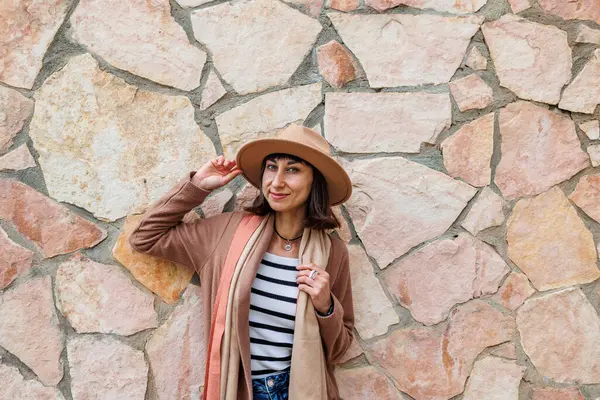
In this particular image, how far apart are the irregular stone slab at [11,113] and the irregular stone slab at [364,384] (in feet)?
5.26

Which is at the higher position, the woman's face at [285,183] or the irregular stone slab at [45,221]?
the woman's face at [285,183]

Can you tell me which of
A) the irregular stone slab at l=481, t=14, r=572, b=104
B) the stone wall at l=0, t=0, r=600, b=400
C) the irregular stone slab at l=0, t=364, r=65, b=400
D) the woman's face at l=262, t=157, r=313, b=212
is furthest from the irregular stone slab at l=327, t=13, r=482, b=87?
the irregular stone slab at l=0, t=364, r=65, b=400

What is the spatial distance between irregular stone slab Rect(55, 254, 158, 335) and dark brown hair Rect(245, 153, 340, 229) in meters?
0.61

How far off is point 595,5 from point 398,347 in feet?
5.48

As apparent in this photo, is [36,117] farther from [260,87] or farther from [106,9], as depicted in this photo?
[260,87]

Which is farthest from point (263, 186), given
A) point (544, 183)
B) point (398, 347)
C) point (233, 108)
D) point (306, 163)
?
point (544, 183)

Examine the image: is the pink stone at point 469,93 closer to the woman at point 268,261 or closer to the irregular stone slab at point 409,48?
the irregular stone slab at point 409,48

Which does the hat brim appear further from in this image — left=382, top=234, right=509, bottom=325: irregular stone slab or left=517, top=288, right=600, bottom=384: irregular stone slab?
left=517, top=288, right=600, bottom=384: irregular stone slab

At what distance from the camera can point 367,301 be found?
2.72 metres

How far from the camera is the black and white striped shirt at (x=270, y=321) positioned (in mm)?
2359

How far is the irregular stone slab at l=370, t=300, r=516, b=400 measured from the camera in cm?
273

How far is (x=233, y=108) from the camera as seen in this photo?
8.78ft

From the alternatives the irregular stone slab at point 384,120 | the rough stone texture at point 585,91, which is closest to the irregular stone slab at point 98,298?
the irregular stone slab at point 384,120

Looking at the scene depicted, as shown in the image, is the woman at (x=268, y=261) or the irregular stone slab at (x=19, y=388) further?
the irregular stone slab at (x=19, y=388)
